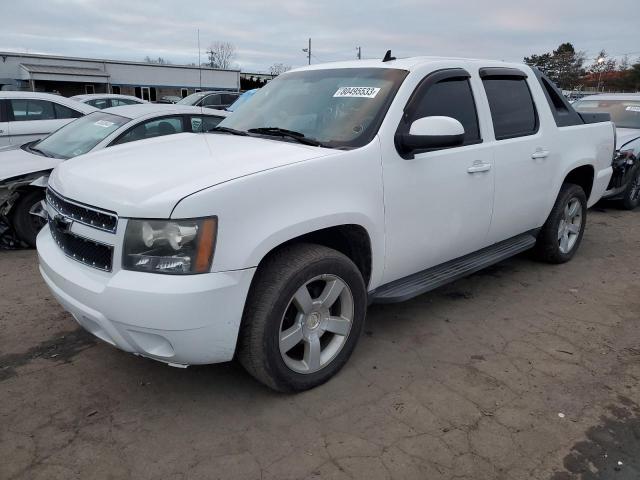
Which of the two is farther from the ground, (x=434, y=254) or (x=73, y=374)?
(x=434, y=254)

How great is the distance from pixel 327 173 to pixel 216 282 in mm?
860

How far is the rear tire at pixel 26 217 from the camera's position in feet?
17.4

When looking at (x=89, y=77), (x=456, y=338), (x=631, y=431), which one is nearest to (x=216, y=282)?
(x=456, y=338)

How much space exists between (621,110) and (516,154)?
5.78m

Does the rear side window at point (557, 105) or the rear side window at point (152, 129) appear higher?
the rear side window at point (557, 105)

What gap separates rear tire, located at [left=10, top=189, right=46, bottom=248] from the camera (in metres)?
5.31

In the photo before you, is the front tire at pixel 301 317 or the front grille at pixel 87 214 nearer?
the front grille at pixel 87 214

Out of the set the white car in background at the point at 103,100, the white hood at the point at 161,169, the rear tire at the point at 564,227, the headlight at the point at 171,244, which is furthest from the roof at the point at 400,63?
the white car in background at the point at 103,100

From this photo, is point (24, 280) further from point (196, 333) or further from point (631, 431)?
point (631, 431)

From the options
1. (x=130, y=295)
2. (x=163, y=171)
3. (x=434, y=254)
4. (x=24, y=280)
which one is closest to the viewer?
(x=130, y=295)

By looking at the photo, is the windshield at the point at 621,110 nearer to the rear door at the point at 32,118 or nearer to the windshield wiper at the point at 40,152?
the windshield wiper at the point at 40,152

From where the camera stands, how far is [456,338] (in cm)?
364

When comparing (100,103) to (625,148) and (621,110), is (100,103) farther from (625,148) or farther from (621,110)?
(625,148)

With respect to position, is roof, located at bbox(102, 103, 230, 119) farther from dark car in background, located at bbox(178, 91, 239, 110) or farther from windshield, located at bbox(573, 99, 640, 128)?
dark car in background, located at bbox(178, 91, 239, 110)
